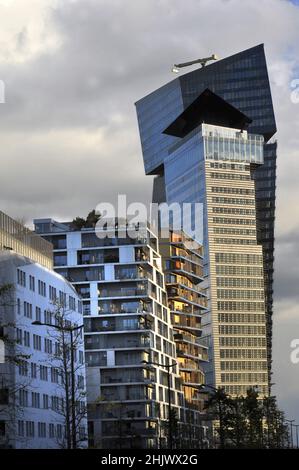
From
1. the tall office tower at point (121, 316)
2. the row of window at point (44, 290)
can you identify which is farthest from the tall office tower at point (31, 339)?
the tall office tower at point (121, 316)

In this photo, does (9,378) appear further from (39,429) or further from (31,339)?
(39,429)

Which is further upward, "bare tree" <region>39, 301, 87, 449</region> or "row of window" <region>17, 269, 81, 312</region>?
"row of window" <region>17, 269, 81, 312</region>

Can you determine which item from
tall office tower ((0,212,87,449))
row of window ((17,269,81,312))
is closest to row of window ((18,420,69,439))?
tall office tower ((0,212,87,449))

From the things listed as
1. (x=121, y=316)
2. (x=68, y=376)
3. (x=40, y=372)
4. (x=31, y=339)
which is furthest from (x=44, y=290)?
(x=121, y=316)

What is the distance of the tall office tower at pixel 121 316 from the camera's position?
166 m

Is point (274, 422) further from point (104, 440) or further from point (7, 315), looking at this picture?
point (7, 315)

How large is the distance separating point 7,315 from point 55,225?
76402 mm

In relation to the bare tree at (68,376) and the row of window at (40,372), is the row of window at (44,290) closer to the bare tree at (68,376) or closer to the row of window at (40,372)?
the bare tree at (68,376)

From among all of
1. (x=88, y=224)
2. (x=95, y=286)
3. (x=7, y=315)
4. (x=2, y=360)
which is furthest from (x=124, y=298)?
(x=2, y=360)

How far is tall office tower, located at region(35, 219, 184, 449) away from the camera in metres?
166

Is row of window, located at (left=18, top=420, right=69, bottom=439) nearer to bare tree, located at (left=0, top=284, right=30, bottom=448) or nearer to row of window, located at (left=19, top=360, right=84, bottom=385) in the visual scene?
bare tree, located at (left=0, top=284, right=30, bottom=448)

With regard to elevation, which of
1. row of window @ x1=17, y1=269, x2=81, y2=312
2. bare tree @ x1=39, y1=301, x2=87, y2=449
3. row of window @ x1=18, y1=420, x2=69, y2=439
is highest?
row of window @ x1=17, y1=269, x2=81, y2=312

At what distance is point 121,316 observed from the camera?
169875 mm

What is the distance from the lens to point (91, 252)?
6860 inches
